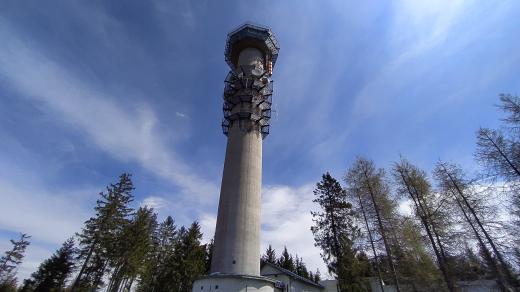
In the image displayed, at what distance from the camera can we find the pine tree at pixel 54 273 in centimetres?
3391

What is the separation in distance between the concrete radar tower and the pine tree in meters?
30.7

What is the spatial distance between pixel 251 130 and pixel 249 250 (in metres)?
10.4

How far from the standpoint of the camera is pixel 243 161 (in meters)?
Result: 20.3

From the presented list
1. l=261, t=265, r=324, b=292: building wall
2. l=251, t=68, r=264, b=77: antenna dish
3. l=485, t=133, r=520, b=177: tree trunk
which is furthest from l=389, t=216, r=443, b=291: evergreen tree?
l=251, t=68, r=264, b=77: antenna dish

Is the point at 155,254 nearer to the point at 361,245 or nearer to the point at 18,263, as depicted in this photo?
the point at 18,263

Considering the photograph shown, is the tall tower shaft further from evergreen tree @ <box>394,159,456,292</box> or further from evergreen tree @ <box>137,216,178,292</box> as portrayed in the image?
evergreen tree @ <box>137,216,178,292</box>

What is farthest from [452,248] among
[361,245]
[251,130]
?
[251,130]

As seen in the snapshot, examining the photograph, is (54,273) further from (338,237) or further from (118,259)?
(338,237)

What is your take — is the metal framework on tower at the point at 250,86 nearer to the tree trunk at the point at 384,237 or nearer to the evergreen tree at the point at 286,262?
the tree trunk at the point at 384,237

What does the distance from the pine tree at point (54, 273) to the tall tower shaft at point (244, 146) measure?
30782mm

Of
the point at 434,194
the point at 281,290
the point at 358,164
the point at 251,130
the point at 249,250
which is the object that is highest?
the point at 251,130

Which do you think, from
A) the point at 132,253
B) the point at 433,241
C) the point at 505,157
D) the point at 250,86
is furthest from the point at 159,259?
the point at 505,157

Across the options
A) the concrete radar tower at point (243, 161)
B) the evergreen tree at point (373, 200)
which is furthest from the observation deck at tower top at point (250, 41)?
the evergreen tree at point (373, 200)

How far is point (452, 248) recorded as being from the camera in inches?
616
